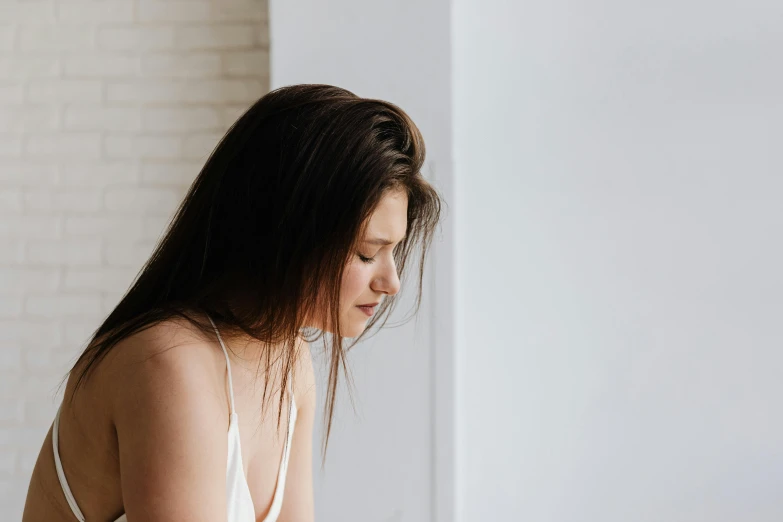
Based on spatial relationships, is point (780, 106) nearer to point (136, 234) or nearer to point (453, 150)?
point (453, 150)

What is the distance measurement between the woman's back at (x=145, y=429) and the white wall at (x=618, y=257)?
1.28 metres

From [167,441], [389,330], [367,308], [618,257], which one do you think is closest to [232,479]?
[167,441]

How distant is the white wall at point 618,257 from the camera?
2.29 meters

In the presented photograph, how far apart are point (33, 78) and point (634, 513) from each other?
7.59 feet

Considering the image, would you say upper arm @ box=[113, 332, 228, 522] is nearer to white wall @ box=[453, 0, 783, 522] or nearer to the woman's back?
the woman's back

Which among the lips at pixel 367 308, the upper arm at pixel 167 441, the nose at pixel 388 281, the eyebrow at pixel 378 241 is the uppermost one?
the eyebrow at pixel 378 241

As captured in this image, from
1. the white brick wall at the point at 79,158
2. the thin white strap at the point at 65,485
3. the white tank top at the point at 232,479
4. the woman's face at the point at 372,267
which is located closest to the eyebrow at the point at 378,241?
the woman's face at the point at 372,267

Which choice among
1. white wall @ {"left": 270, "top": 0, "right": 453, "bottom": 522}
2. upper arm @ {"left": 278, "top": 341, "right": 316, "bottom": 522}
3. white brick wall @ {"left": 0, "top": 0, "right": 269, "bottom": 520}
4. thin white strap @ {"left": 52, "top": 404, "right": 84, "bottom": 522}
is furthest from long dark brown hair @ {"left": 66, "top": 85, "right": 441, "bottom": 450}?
white brick wall @ {"left": 0, "top": 0, "right": 269, "bottom": 520}

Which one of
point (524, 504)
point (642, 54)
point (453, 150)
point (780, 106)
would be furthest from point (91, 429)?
point (780, 106)

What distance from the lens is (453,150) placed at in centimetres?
210

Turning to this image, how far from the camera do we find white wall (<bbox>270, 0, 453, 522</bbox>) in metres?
2.10

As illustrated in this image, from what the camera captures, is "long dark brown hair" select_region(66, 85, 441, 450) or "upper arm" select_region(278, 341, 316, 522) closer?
"long dark brown hair" select_region(66, 85, 441, 450)

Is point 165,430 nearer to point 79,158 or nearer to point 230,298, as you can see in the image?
point 230,298

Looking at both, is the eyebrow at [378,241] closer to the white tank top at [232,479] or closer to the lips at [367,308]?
the lips at [367,308]
